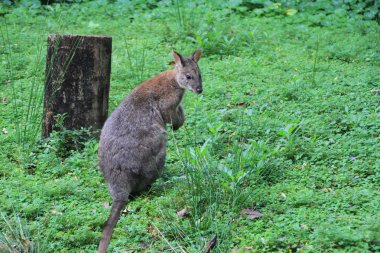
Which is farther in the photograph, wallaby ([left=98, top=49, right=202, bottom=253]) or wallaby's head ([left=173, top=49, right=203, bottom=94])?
wallaby's head ([left=173, top=49, right=203, bottom=94])

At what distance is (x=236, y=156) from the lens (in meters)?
5.39

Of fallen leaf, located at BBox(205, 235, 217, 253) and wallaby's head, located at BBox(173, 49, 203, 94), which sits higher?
wallaby's head, located at BBox(173, 49, 203, 94)

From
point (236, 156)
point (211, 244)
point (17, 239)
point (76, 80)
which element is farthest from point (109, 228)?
point (76, 80)

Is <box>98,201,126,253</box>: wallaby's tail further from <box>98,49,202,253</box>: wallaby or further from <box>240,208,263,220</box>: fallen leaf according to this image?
<box>240,208,263,220</box>: fallen leaf

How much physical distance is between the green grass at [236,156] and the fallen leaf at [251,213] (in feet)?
0.22

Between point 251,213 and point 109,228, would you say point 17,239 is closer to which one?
point 109,228

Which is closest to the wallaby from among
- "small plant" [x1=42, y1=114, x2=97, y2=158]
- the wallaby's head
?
the wallaby's head

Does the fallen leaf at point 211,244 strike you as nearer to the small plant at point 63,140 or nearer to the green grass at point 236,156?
the green grass at point 236,156

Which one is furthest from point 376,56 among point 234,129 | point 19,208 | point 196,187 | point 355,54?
point 19,208

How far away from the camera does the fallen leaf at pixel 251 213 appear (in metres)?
5.00

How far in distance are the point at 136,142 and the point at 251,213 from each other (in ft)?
4.84

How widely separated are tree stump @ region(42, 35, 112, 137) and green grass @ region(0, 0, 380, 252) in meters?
0.23

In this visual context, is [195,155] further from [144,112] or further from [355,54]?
[355,54]

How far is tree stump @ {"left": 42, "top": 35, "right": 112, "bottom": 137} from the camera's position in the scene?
662cm
